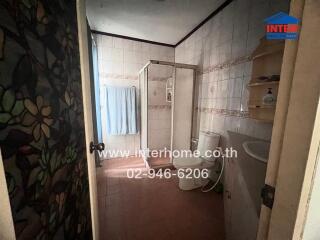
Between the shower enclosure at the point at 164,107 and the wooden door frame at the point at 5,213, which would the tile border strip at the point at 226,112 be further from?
the wooden door frame at the point at 5,213

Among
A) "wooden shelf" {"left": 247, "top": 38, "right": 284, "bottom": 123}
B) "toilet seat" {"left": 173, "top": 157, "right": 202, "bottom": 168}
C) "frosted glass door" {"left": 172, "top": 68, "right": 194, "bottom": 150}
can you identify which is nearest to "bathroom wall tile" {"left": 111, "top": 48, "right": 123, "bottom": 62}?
"frosted glass door" {"left": 172, "top": 68, "right": 194, "bottom": 150}

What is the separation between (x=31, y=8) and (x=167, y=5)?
1941 millimetres

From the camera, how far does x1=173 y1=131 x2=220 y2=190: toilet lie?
1965 mm

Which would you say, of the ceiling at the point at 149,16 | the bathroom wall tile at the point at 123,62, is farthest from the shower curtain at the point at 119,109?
the ceiling at the point at 149,16

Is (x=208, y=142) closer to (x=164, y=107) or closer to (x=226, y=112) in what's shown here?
(x=226, y=112)

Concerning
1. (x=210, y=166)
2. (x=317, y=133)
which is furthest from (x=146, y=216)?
(x=317, y=133)

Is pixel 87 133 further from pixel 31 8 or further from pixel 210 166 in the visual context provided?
pixel 210 166

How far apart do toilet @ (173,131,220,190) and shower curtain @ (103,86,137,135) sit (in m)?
1.37

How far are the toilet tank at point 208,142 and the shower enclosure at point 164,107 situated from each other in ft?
1.65

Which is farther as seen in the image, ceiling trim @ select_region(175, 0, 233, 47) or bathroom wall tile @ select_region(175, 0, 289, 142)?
ceiling trim @ select_region(175, 0, 233, 47)

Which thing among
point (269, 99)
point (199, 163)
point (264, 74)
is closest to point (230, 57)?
point (264, 74)

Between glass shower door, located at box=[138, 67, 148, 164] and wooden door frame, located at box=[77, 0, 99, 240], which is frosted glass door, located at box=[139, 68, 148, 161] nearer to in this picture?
glass shower door, located at box=[138, 67, 148, 164]

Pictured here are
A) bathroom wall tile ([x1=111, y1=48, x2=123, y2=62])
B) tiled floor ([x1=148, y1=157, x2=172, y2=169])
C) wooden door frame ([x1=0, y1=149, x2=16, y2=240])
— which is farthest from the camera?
bathroom wall tile ([x1=111, y1=48, x2=123, y2=62])

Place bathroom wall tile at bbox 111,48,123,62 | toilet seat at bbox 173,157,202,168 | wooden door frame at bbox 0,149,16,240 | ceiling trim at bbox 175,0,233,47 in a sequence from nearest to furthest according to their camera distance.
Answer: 1. wooden door frame at bbox 0,149,16,240
2. ceiling trim at bbox 175,0,233,47
3. toilet seat at bbox 173,157,202,168
4. bathroom wall tile at bbox 111,48,123,62
